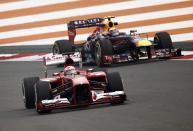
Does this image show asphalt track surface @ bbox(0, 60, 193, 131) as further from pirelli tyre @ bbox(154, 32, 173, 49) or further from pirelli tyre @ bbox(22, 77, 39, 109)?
pirelli tyre @ bbox(154, 32, 173, 49)

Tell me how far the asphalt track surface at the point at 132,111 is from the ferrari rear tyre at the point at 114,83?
0.26m

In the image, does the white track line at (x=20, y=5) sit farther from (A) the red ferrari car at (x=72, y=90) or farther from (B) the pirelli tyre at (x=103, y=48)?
(A) the red ferrari car at (x=72, y=90)

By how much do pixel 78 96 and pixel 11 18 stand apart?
13.6 m

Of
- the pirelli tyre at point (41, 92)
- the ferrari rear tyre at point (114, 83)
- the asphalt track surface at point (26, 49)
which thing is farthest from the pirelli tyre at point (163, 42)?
the pirelli tyre at point (41, 92)

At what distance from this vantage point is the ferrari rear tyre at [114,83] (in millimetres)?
11273

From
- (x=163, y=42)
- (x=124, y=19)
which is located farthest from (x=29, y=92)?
(x=124, y=19)

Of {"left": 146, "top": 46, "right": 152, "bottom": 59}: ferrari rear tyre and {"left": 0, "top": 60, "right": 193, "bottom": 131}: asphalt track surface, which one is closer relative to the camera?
{"left": 0, "top": 60, "right": 193, "bottom": 131}: asphalt track surface

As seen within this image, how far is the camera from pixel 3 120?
10.3 metres

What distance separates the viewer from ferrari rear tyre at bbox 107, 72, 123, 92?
37.0 feet

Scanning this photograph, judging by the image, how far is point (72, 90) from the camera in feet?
35.6

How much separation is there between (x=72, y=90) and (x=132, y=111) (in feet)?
3.80

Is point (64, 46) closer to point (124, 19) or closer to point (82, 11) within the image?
point (124, 19)

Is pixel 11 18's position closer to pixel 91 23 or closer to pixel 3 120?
pixel 91 23

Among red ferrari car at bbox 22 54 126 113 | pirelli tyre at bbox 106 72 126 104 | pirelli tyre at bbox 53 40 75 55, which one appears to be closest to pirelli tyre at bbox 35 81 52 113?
red ferrari car at bbox 22 54 126 113
